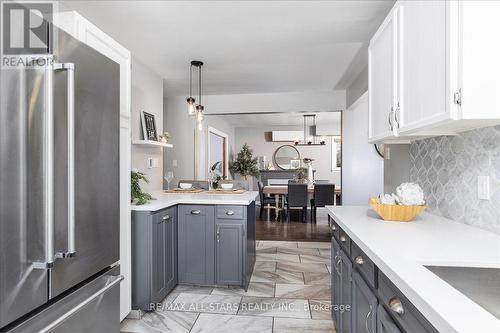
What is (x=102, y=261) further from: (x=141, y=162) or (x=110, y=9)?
(x=141, y=162)

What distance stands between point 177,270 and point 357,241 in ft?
6.43

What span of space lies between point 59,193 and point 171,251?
1.69 m

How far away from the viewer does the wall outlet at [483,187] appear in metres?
1.38

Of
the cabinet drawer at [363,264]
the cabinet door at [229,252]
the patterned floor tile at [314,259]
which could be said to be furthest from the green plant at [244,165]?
the cabinet drawer at [363,264]

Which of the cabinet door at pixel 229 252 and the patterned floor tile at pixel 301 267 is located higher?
the cabinet door at pixel 229 252

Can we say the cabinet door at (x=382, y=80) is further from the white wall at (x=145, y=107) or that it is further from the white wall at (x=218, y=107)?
the white wall at (x=218, y=107)

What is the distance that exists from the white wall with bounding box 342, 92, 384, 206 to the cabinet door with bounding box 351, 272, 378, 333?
3737 millimetres

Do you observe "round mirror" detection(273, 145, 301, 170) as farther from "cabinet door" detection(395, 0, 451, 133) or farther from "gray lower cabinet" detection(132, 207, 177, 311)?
"cabinet door" detection(395, 0, 451, 133)

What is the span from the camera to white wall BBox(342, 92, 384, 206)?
16.5 ft

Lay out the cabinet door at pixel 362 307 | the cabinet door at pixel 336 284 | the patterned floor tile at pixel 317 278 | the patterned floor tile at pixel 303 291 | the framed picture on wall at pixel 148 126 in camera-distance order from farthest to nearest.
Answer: the framed picture on wall at pixel 148 126, the patterned floor tile at pixel 317 278, the patterned floor tile at pixel 303 291, the cabinet door at pixel 336 284, the cabinet door at pixel 362 307

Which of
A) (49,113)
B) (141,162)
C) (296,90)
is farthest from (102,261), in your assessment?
(296,90)

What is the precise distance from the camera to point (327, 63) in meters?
3.57

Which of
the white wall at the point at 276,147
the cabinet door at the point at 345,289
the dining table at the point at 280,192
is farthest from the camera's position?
the white wall at the point at 276,147

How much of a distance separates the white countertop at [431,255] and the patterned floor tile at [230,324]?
104 centimetres
